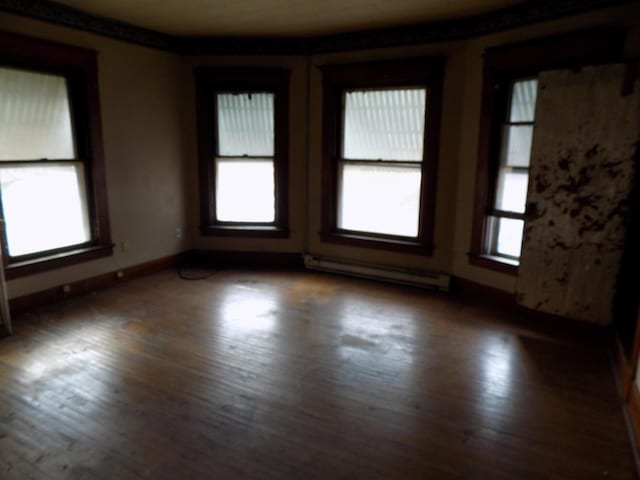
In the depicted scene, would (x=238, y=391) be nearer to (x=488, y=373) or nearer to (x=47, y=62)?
(x=488, y=373)

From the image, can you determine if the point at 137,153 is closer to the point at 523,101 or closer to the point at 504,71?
the point at 504,71

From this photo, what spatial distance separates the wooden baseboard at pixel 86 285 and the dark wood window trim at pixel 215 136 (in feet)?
2.23

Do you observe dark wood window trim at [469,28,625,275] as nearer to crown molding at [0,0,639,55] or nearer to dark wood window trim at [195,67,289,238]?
crown molding at [0,0,639,55]

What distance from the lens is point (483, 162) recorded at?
409 centimetres

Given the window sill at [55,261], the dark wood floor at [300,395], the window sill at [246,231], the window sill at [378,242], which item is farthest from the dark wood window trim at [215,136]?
the dark wood floor at [300,395]

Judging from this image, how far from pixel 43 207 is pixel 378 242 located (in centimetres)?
332

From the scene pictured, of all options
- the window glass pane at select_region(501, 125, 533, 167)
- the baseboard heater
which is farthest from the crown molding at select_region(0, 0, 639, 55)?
the baseboard heater

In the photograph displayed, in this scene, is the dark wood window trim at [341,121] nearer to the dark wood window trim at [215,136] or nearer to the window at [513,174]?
the dark wood window trim at [215,136]

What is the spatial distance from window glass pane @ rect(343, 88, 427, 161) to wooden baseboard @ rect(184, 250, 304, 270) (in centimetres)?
145

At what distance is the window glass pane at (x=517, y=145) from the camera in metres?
3.83

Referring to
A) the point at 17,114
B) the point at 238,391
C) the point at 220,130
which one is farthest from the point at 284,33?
the point at 238,391

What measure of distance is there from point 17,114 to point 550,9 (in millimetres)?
4444

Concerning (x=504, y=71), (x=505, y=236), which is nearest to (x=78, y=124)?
(x=504, y=71)

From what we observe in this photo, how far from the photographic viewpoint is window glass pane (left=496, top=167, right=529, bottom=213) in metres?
3.92
